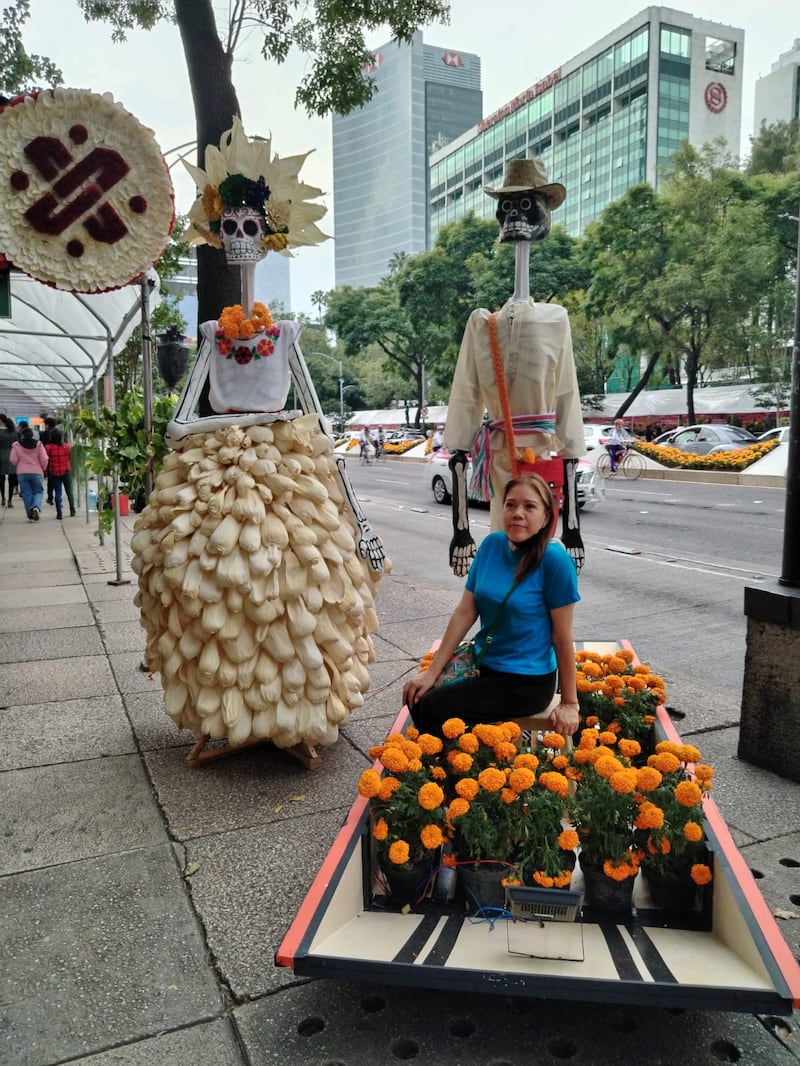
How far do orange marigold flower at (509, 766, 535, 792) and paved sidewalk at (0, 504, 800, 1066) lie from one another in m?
0.55

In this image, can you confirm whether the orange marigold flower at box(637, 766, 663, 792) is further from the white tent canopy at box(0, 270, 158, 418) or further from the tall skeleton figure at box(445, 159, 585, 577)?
the white tent canopy at box(0, 270, 158, 418)

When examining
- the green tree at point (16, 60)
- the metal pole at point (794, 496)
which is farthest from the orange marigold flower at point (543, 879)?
the green tree at point (16, 60)

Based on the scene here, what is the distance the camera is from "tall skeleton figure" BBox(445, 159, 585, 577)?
3.47 meters

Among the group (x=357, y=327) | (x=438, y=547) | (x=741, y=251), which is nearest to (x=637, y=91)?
(x=357, y=327)

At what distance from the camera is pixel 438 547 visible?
1135 centimetres

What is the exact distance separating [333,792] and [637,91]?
8858 centimetres

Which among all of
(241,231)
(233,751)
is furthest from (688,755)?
(241,231)

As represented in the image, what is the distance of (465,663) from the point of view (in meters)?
2.99

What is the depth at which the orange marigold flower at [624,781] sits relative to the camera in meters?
2.24

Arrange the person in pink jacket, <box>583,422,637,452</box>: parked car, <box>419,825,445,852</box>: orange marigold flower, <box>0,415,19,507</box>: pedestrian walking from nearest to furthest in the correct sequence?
<box>419,825,445,852</box>: orange marigold flower
the person in pink jacket
<box>0,415,19,507</box>: pedestrian walking
<box>583,422,637,452</box>: parked car

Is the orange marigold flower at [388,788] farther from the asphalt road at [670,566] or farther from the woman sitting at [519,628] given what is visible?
the asphalt road at [670,566]

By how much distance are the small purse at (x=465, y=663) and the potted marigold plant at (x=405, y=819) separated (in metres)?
0.49

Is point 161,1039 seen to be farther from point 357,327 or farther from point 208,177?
point 357,327

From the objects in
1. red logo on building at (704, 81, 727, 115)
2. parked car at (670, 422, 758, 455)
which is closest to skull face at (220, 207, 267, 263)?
parked car at (670, 422, 758, 455)
